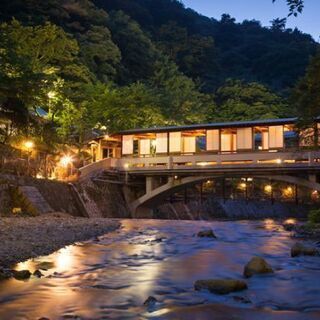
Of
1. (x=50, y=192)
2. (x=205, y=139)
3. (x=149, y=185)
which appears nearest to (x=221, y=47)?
(x=205, y=139)

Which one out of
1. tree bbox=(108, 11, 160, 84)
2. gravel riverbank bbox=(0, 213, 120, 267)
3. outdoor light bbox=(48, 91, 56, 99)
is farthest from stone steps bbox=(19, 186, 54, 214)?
tree bbox=(108, 11, 160, 84)

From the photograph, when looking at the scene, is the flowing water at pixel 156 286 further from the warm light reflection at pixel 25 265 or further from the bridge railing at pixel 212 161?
the bridge railing at pixel 212 161

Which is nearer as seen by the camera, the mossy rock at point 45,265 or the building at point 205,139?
the mossy rock at point 45,265

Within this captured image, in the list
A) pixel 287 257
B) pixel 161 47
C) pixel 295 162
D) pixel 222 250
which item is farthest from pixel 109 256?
pixel 161 47

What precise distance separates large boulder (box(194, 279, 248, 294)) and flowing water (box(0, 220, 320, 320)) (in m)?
0.18

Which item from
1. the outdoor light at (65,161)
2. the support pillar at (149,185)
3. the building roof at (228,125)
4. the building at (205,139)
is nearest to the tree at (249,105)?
the building at (205,139)

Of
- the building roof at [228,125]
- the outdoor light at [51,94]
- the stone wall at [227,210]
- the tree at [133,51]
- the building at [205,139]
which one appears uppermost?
the tree at [133,51]

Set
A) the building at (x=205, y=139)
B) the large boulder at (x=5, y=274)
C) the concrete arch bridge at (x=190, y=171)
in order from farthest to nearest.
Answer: the building at (x=205, y=139)
the concrete arch bridge at (x=190, y=171)
the large boulder at (x=5, y=274)

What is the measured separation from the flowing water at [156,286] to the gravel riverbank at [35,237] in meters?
0.41

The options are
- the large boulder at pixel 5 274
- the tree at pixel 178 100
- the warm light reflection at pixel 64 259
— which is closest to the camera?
the large boulder at pixel 5 274

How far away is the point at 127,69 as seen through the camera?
2621 inches

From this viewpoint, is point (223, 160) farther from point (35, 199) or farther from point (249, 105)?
point (249, 105)

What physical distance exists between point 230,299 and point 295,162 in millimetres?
23846

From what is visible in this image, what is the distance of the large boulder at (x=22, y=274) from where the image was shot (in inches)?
377
